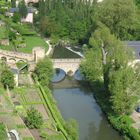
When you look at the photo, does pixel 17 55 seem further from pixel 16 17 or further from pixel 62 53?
pixel 16 17

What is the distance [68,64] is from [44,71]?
4.86 metres

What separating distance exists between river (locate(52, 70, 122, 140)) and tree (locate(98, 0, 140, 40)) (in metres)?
11.5

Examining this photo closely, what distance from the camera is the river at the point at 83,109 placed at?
41822mm

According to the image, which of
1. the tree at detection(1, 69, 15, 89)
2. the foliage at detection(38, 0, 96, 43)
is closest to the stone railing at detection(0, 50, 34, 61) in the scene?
the tree at detection(1, 69, 15, 89)

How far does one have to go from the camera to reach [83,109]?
47.2m

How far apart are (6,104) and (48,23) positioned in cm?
3059

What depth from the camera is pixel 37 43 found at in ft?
223

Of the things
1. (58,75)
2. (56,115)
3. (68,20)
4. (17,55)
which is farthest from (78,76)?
(68,20)

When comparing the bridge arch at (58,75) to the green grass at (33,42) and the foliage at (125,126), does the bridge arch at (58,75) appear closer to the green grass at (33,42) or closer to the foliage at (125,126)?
the green grass at (33,42)

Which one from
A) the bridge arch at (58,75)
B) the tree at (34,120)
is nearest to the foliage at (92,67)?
the bridge arch at (58,75)

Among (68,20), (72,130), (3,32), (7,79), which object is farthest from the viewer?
Result: (68,20)

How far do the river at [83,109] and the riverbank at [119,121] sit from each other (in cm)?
46

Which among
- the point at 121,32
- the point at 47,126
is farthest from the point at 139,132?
the point at 121,32

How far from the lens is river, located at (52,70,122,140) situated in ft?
137
